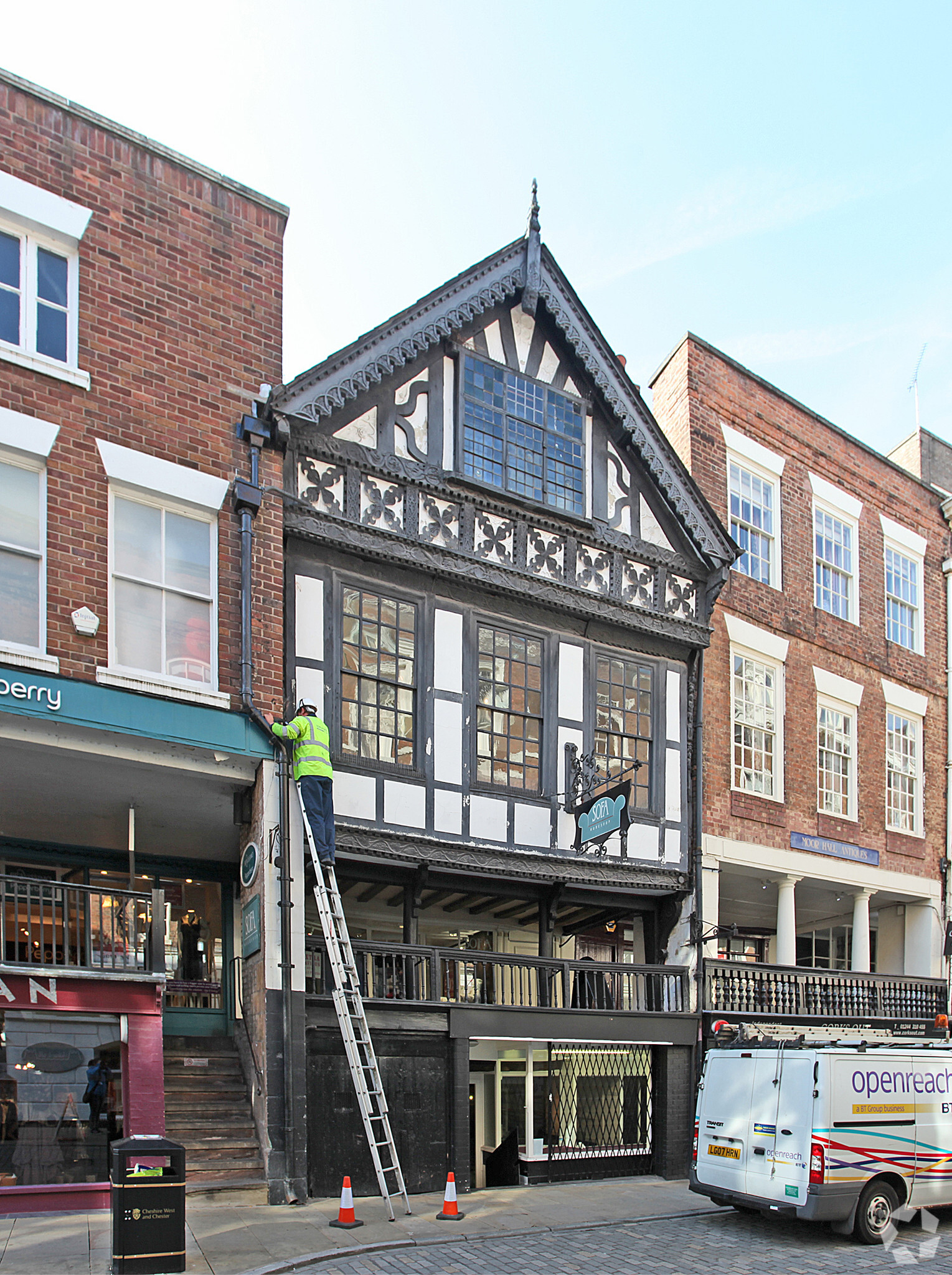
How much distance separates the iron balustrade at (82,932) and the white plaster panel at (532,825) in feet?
15.9

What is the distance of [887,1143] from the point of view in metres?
12.0

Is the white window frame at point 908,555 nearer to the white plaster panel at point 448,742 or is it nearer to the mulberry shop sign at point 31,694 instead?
the white plaster panel at point 448,742

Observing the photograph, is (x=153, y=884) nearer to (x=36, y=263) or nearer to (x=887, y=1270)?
(x=36, y=263)

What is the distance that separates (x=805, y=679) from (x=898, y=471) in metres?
5.66

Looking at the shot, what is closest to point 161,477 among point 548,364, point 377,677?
point 377,677

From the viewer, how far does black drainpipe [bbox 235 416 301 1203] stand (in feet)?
40.9

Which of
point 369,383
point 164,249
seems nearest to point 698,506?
point 369,383

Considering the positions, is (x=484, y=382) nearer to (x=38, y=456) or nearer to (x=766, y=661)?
(x=38, y=456)

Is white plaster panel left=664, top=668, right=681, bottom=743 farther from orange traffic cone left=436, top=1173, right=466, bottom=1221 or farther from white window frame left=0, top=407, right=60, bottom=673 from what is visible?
white window frame left=0, top=407, right=60, bottom=673

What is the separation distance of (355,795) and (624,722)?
4737 millimetres

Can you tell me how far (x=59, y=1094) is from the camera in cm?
1209

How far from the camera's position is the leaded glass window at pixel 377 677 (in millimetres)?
14664

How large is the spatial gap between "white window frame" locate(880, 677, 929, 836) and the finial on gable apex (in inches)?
394

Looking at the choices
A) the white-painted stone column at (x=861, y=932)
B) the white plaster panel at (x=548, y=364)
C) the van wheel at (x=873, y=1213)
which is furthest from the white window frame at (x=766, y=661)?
the van wheel at (x=873, y=1213)
